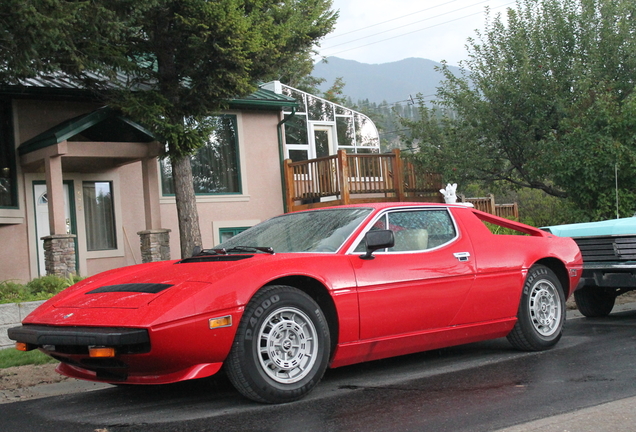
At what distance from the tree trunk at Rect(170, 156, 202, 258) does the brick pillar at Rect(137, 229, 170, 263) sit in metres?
0.91

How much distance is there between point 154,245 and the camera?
13547 mm

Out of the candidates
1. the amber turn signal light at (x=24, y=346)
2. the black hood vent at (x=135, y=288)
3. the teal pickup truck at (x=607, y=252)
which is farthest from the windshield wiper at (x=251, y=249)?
the teal pickup truck at (x=607, y=252)

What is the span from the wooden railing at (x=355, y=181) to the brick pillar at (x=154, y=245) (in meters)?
4.05

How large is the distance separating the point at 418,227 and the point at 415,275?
594 mm

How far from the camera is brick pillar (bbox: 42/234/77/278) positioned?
11812 mm

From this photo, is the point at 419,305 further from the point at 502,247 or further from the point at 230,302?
the point at 230,302

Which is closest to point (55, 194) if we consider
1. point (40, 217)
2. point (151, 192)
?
point (40, 217)

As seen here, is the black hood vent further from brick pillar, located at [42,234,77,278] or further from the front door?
the front door

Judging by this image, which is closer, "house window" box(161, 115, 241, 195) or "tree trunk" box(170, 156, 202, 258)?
"tree trunk" box(170, 156, 202, 258)

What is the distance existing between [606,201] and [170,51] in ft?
29.9

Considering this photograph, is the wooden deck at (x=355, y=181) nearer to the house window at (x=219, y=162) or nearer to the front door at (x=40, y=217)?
the house window at (x=219, y=162)

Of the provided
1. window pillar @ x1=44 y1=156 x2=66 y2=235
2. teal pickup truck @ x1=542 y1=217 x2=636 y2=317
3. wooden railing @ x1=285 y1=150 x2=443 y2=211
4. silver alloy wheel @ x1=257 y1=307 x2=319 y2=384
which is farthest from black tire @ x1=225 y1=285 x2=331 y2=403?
wooden railing @ x1=285 y1=150 x2=443 y2=211

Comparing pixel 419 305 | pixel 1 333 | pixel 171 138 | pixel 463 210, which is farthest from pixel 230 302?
pixel 171 138

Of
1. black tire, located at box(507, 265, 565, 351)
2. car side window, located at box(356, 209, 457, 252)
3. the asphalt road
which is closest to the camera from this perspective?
the asphalt road
